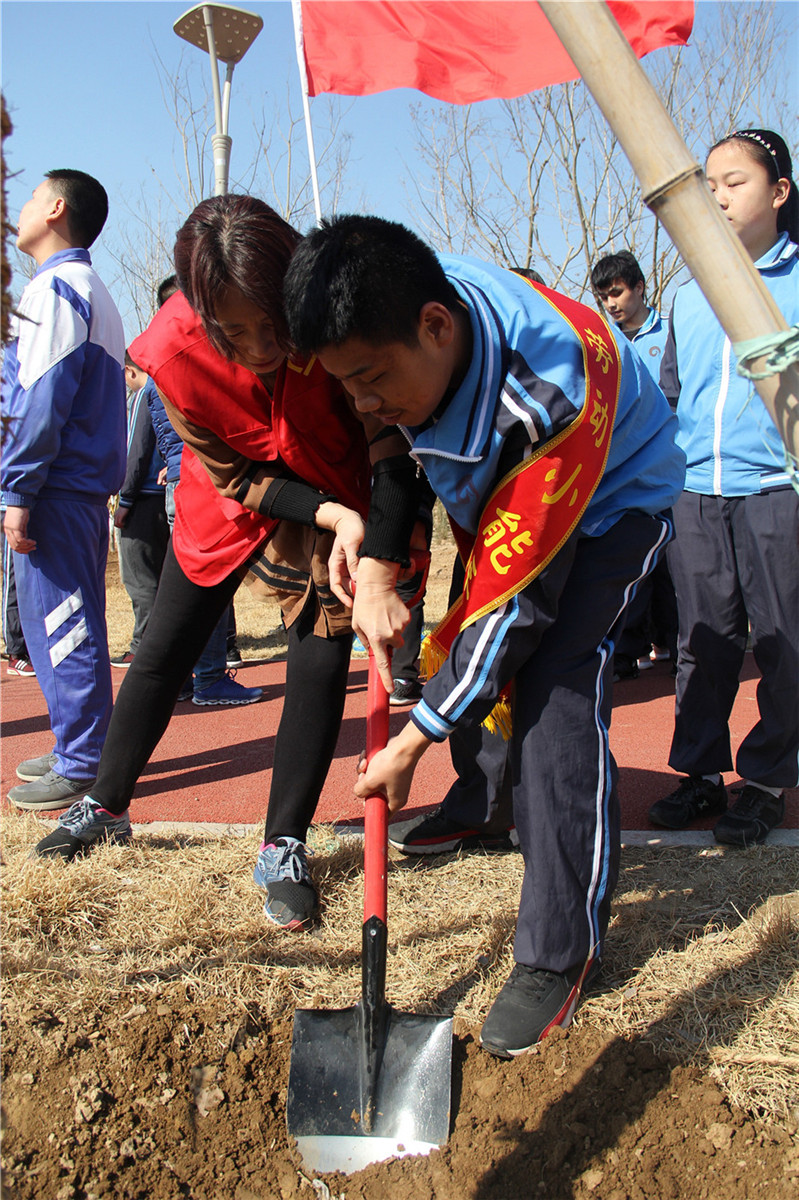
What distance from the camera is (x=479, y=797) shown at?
10.0 feet

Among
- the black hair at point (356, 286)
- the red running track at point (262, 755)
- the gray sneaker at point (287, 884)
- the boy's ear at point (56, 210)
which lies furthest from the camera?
the red running track at point (262, 755)

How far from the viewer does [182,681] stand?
2885mm

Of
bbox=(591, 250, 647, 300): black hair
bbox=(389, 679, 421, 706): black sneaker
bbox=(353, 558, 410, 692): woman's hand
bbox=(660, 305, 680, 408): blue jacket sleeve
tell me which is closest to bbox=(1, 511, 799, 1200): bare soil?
bbox=(353, 558, 410, 692): woman's hand

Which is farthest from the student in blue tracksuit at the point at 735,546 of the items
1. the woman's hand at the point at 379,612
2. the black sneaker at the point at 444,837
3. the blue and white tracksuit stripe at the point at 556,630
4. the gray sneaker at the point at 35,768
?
the gray sneaker at the point at 35,768

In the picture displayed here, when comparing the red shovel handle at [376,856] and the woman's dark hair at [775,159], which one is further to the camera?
the woman's dark hair at [775,159]

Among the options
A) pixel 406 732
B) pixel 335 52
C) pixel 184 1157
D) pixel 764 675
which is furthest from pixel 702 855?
pixel 335 52

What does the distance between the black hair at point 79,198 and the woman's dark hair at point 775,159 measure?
221 centimetres

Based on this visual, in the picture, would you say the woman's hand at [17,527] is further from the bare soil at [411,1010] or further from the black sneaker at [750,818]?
the black sneaker at [750,818]

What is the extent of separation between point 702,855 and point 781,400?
7.22 feet

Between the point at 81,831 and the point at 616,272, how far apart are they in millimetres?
4040

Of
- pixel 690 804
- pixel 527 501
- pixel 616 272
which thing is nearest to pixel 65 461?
pixel 527 501

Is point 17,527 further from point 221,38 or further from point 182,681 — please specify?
point 221,38

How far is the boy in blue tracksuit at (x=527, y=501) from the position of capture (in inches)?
68.1

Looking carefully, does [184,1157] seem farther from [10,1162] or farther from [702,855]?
[702,855]
